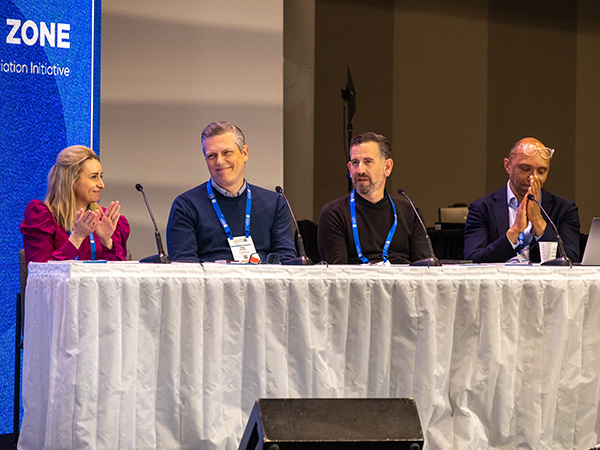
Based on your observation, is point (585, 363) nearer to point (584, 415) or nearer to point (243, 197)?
point (584, 415)

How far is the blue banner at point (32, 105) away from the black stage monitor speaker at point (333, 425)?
83.2 inches

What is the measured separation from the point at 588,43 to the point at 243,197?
5957 mm

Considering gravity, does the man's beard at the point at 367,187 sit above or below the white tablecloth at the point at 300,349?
above

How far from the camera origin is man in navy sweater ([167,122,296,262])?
3.01m

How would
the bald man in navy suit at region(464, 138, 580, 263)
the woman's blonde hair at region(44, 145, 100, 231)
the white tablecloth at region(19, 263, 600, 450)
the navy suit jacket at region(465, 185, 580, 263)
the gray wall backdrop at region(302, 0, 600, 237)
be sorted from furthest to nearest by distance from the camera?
1. the gray wall backdrop at region(302, 0, 600, 237)
2. the navy suit jacket at region(465, 185, 580, 263)
3. the bald man in navy suit at region(464, 138, 580, 263)
4. the woman's blonde hair at region(44, 145, 100, 231)
5. the white tablecloth at region(19, 263, 600, 450)

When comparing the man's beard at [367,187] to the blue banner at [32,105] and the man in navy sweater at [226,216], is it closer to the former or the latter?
the man in navy sweater at [226,216]

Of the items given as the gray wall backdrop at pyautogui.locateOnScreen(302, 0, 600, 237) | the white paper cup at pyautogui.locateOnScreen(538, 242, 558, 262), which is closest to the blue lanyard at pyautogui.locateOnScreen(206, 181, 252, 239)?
the white paper cup at pyautogui.locateOnScreen(538, 242, 558, 262)

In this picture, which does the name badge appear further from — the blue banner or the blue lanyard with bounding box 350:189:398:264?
the blue banner

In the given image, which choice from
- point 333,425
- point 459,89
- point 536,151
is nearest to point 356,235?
point 536,151

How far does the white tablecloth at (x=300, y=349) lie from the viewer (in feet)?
6.76

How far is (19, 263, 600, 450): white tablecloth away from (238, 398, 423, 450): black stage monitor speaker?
493 millimetres

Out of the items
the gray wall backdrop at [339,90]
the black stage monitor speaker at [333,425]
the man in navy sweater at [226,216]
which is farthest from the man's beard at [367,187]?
the black stage monitor speaker at [333,425]

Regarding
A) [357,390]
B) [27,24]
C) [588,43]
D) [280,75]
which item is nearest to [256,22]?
[280,75]

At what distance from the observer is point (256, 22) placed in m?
4.20
